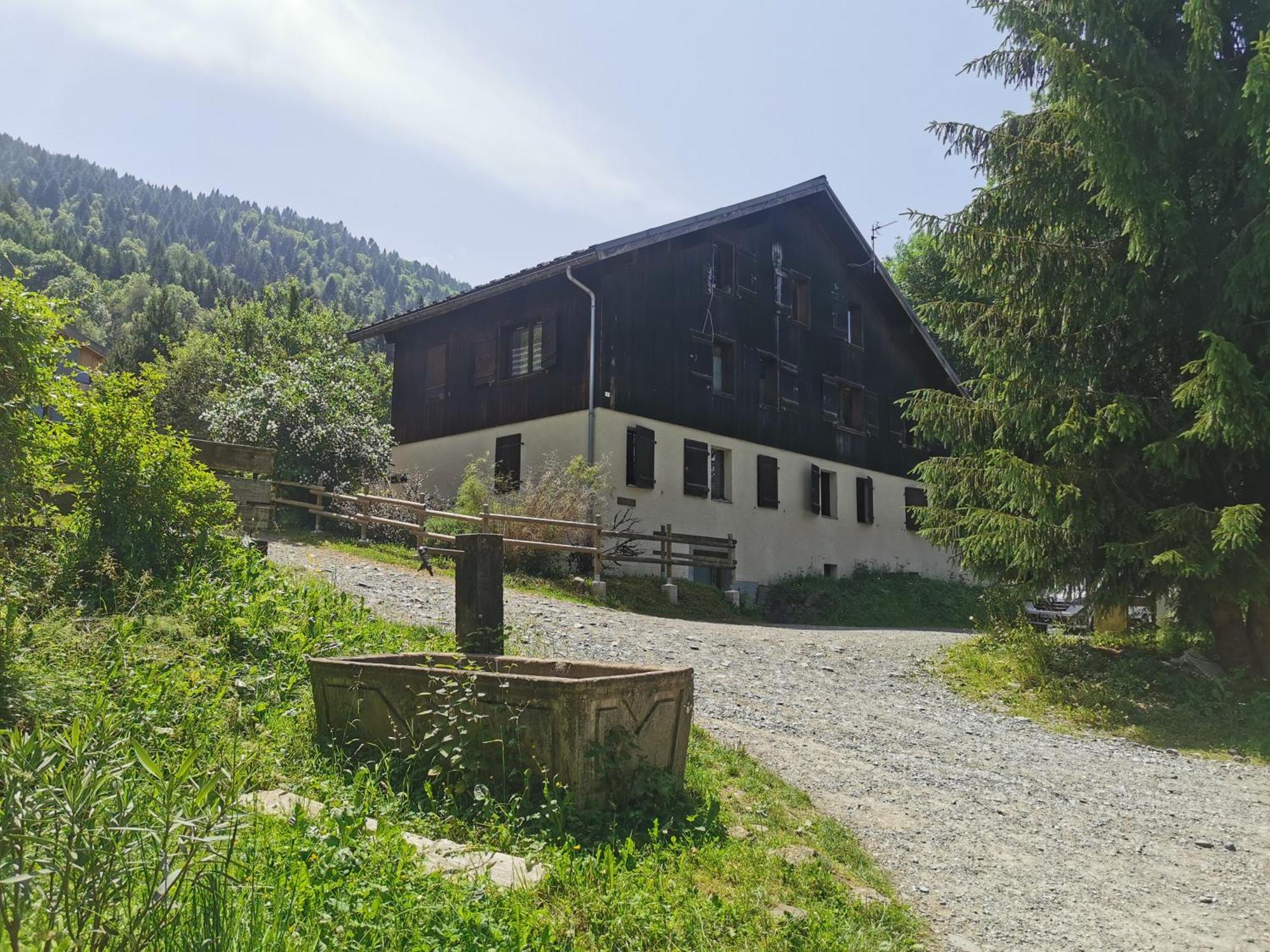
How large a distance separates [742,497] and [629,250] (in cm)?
671

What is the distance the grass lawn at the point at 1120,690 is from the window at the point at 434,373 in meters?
14.9

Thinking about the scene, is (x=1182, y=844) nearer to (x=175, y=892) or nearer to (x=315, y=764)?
(x=315, y=764)

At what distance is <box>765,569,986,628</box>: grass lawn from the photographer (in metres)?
21.7

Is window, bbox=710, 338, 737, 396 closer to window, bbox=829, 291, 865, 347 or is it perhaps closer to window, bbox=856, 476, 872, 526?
window, bbox=829, 291, 865, 347

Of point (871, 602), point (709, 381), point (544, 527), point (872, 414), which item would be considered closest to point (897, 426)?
point (872, 414)

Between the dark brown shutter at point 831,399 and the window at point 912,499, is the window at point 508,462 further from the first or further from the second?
the window at point 912,499

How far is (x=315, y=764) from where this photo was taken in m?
5.49

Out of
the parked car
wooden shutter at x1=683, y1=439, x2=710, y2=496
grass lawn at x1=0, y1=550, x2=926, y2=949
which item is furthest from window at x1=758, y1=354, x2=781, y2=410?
grass lawn at x1=0, y1=550, x2=926, y2=949

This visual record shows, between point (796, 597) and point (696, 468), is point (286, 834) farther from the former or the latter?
point (796, 597)

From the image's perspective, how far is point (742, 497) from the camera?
76.4 ft

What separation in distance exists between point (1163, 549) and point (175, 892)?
10780 mm

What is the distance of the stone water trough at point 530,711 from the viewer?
5.20 m

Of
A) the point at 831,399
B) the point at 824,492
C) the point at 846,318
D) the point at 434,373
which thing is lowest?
the point at 824,492

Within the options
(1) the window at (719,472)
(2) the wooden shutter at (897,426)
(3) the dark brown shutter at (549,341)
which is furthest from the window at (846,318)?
(3) the dark brown shutter at (549,341)
